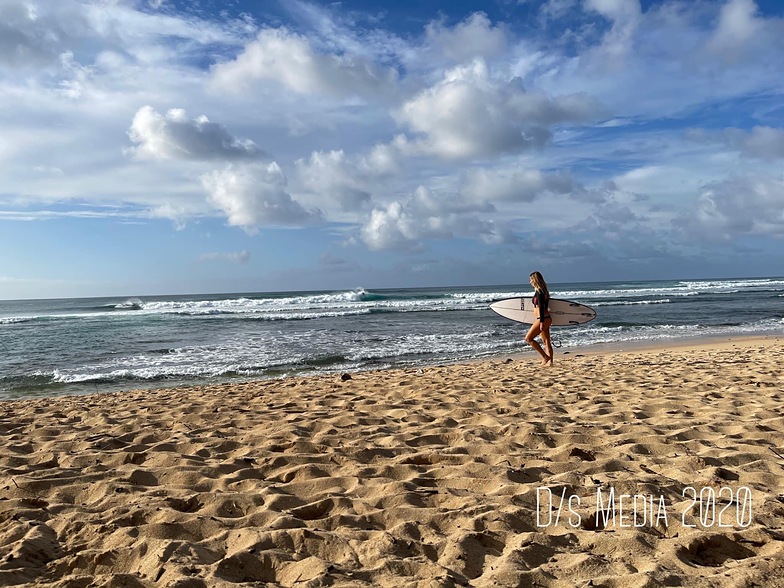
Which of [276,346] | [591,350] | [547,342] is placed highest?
[547,342]

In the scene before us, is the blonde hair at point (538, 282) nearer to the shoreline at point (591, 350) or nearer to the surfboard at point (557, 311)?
the shoreline at point (591, 350)

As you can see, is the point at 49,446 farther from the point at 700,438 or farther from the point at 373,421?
the point at 700,438

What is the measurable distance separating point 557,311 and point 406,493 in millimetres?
11394

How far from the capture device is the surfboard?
542 inches

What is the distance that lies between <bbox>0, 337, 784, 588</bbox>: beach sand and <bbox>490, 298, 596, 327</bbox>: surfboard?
7.33 meters

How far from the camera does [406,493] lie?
3459 mm

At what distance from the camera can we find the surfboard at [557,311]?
45.1ft

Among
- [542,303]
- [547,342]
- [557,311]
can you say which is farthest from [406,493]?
[557,311]

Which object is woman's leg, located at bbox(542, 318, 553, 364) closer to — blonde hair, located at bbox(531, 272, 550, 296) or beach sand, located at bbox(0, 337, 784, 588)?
blonde hair, located at bbox(531, 272, 550, 296)

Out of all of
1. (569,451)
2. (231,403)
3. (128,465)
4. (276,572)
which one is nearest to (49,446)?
(128,465)

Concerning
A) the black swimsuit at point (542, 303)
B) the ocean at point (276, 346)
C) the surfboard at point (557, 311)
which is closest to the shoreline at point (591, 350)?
the ocean at point (276, 346)

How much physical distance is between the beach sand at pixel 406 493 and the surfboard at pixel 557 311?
733 cm

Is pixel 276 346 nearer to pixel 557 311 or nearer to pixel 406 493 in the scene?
pixel 557 311

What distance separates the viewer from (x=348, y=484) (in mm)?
3705
